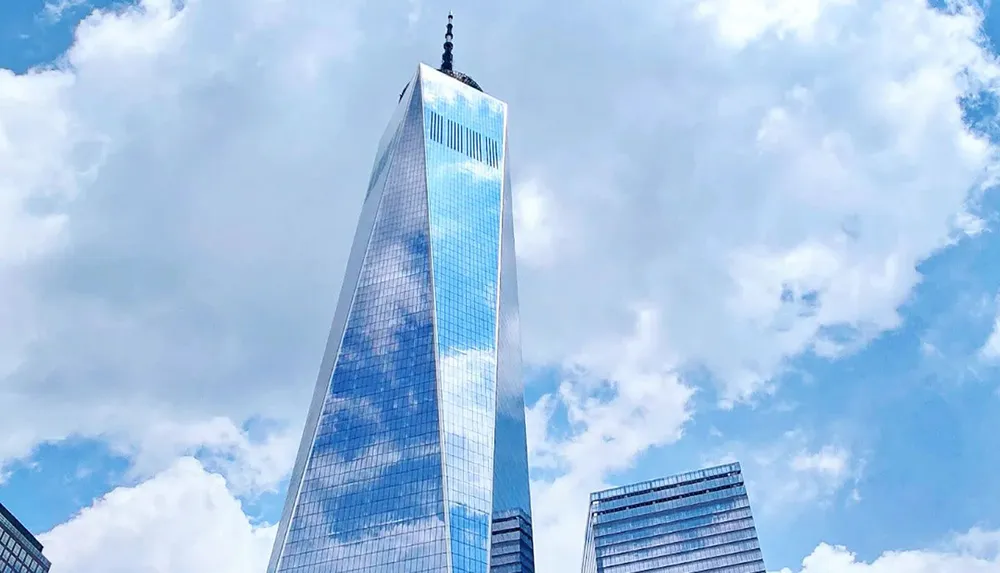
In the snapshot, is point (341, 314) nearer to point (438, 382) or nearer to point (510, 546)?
point (438, 382)

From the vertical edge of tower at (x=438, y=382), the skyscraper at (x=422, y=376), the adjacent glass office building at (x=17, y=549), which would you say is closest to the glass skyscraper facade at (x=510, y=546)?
the skyscraper at (x=422, y=376)

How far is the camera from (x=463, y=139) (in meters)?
167

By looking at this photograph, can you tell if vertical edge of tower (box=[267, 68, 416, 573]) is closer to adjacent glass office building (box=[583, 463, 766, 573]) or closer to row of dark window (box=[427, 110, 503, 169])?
row of dark window (box=[427, 110, 503, 169])

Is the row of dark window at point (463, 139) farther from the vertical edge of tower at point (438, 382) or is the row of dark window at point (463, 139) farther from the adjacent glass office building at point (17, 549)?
the adjacent glass office building at point (17, 549)

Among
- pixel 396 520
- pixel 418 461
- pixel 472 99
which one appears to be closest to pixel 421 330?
pixel 418 461

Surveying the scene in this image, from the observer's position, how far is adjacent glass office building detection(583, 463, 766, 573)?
5901 inches

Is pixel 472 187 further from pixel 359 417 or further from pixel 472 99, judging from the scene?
pixel 359 417

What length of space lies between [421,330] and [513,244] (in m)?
39.9

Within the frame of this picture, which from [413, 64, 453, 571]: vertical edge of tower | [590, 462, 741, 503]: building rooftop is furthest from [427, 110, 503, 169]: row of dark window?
[590, 462, 741, 503]: building rooftop

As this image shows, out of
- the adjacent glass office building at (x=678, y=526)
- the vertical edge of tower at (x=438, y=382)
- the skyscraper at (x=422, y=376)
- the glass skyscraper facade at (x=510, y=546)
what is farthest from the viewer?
the adjacent glass office building at (x=678, y=526)

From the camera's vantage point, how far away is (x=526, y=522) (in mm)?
143500

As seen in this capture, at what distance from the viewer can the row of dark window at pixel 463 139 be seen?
540 ft

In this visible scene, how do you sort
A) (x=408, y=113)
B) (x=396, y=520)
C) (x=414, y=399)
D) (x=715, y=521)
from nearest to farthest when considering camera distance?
1. (x=396, y=520)
2. (x=414, y=399)
3. (x=715, y=521)
4. (x=408, y=113)

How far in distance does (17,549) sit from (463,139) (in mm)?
98238
